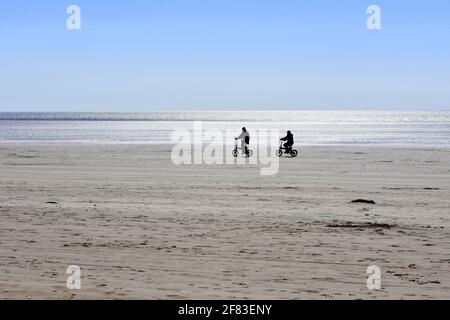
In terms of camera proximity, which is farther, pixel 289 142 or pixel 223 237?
pixel 289 142

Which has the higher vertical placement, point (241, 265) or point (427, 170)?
point (427, 170)

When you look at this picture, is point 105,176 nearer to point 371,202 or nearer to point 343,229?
point 371,202

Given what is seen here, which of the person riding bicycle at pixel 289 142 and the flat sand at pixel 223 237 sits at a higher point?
the person riding bicycle at pixel 289 142

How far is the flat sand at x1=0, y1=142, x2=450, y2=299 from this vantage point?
29.0ft

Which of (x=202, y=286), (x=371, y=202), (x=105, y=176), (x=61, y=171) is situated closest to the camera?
(x=202, y=286)

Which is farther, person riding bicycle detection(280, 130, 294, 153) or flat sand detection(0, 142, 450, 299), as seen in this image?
person riding bicycle detection(280, 130, 294, 153)

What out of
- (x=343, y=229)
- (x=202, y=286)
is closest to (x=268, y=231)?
(x=343, y=229)

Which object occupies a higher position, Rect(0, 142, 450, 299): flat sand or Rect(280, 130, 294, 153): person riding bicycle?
Rect(280, 130, 294, 153): person riding bicycle

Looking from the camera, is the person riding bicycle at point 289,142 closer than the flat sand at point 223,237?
No

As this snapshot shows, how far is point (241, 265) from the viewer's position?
1006 cm

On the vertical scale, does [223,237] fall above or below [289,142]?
below

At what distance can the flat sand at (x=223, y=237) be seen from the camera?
29.0ft

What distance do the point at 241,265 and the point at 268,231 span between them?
9.78 feet

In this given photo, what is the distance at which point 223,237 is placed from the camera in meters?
12.3
